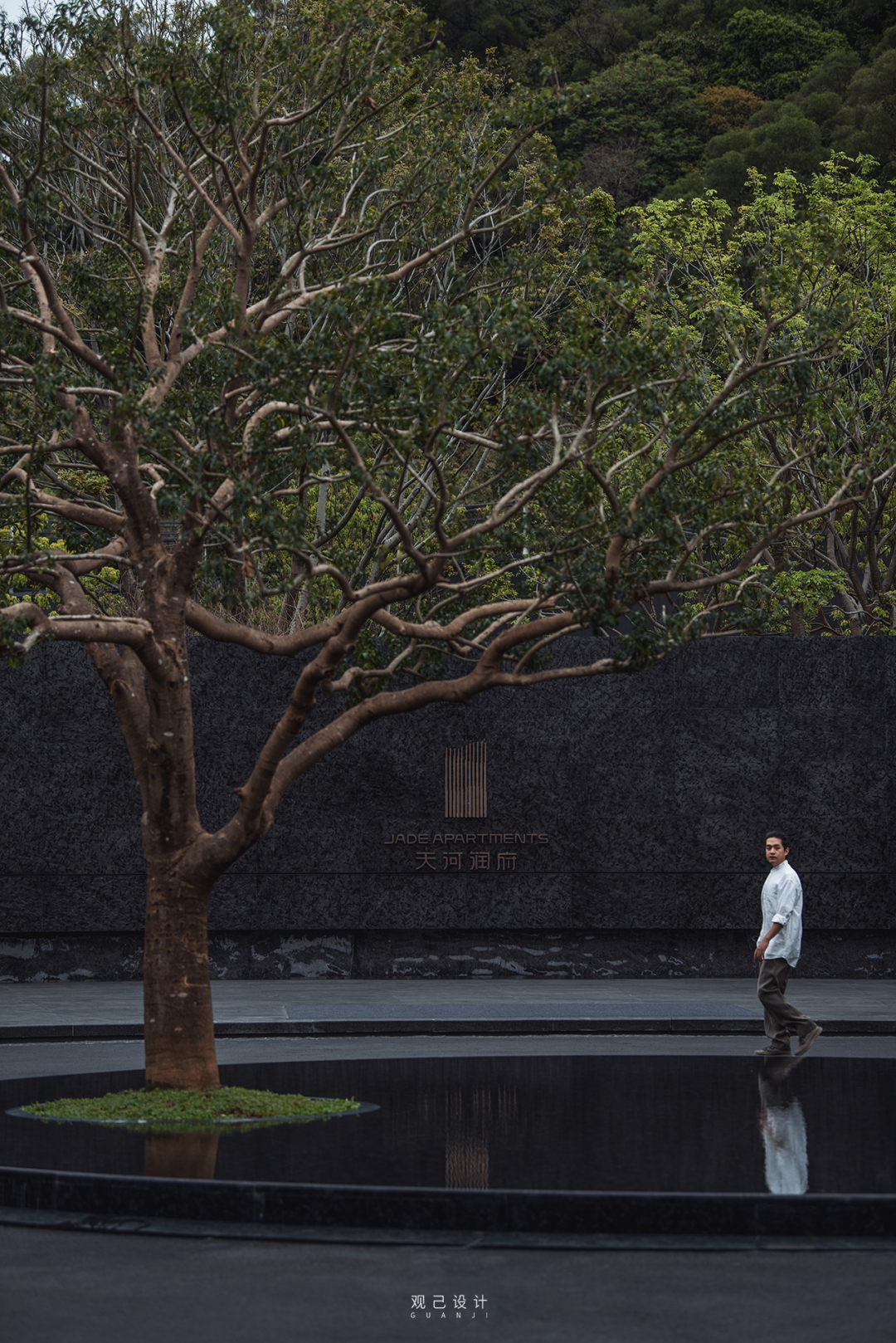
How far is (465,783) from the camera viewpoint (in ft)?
61.7

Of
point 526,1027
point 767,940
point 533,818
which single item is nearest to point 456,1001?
point 526,1027

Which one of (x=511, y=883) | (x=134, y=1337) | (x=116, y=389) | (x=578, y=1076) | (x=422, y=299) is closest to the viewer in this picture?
(x=134, y=1337)

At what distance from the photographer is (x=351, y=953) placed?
18938mm

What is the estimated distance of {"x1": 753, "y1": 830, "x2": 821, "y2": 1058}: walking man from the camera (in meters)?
12.8

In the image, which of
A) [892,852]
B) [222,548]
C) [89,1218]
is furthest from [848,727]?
[89,1218]

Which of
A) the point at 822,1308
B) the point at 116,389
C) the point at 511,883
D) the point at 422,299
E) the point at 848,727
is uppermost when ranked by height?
the point at 422,299

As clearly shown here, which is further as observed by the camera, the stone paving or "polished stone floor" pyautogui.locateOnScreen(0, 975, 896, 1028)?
"polished stone floor" pyautogui.locateOnScreen(0, 975, 896, 1028)

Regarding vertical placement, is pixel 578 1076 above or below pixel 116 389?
below

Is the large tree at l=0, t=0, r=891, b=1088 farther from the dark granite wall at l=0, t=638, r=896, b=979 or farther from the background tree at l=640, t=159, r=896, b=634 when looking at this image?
the background tree at l=640, t=159, r=896, b=634

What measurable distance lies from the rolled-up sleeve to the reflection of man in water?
44.5 inches

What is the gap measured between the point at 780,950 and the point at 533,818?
6254 mm

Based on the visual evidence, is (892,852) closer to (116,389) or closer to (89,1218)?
(116,389)

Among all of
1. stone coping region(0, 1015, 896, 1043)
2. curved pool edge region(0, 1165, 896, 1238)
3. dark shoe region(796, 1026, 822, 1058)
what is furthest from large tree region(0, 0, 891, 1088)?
stone coping region(0, 1015, 896, 1043)

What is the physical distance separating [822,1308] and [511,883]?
511 inches
